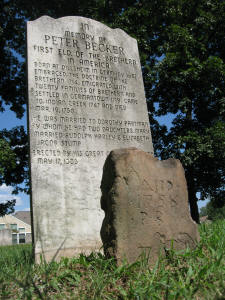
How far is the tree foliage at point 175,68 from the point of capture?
10969 millimetres

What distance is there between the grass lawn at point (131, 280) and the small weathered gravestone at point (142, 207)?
5.6 inches

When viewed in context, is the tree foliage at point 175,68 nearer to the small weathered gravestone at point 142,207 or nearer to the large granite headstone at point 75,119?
the large granite headstone at point 75,119

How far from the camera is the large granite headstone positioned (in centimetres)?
421

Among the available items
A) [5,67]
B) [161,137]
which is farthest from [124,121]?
[5,67]

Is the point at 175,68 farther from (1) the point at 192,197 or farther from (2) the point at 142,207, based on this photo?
(2) the point at 142,207

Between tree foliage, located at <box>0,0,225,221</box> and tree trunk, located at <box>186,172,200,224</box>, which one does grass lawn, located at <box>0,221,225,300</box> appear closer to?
tree foliage, located at <box>0,0,225,221</box>

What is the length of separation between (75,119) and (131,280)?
2.75 m

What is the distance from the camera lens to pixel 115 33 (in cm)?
565

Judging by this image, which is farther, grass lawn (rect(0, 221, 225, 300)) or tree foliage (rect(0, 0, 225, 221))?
tree foliage (rect(0, 0, 225, 221))

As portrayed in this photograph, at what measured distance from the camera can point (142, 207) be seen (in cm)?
306

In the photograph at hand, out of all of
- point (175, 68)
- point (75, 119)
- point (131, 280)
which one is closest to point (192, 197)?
point (175, 68)

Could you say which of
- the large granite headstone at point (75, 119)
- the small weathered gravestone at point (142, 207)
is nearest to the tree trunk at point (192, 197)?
the large granite headstone at point (75, 119)

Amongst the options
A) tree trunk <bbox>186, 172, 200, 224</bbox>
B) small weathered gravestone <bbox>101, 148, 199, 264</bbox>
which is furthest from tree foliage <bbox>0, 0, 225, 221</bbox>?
small weathered gravestone <bbox>101, 148, 199, 264</bbox>

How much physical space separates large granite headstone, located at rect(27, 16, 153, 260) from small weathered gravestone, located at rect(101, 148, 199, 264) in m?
1.18
